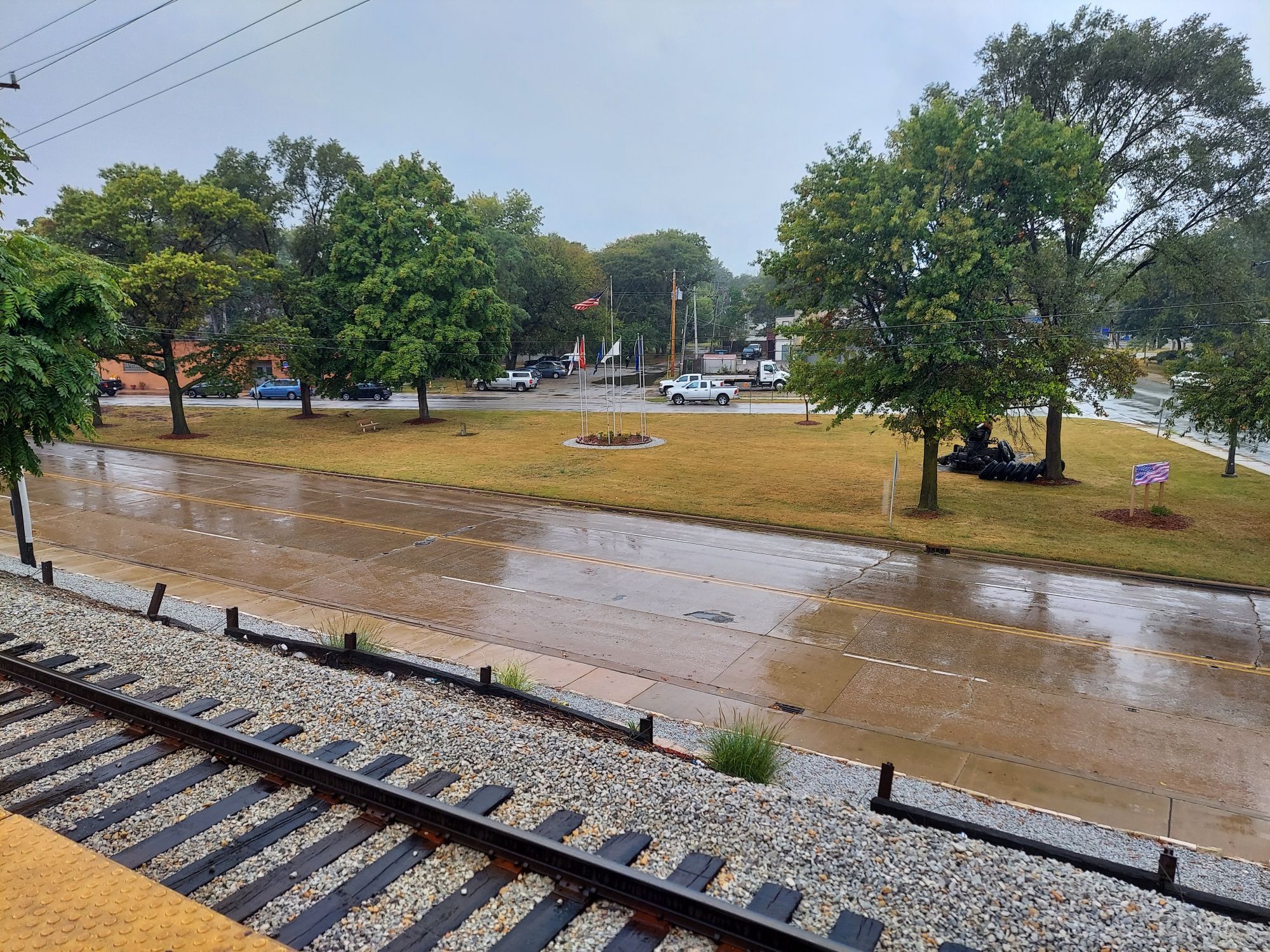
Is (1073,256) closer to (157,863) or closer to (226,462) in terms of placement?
(157,863)

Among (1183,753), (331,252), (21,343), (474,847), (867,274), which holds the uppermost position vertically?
(331,252)

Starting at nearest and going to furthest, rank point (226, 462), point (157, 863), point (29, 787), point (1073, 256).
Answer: point (157, 863), point (29, 787), point (1073, 256), point (226, 462)

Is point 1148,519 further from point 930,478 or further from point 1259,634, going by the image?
point 1259,634

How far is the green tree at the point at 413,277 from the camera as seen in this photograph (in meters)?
38.8

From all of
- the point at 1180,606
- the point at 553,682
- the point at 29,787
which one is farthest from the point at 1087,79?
the point at 29,787

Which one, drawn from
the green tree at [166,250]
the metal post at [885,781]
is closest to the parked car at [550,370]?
the green tree at [166,250]

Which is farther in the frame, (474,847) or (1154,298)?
(1154,298)

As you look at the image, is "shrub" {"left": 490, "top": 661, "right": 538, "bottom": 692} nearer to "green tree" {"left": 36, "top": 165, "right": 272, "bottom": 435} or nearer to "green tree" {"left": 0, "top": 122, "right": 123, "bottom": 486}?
"green tree" {"left": 0, "top": 122, "right": 123, "bottom": 486}

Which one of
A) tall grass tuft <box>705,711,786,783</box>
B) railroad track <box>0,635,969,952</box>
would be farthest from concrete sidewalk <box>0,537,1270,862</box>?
railroad track <box>0,635,969,952</box>

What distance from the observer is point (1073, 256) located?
2238cm

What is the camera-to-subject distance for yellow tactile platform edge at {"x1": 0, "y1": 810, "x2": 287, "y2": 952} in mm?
3877

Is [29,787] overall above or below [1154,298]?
below

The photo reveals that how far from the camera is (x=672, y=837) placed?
17.5 ft

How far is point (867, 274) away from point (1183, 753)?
43.5 ft
